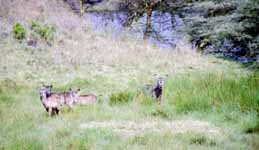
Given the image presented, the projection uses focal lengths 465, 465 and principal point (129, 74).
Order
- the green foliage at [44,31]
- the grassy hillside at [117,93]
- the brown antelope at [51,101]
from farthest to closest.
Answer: the green foliage at [44,31]
the brown antelope at [51,101]
the grassy hillside at [117,93]

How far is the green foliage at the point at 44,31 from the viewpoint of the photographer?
13.3 m

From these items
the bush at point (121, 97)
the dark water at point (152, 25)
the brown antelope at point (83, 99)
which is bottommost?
the bush at point (121, 97)

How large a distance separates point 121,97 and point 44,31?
6.03 metres

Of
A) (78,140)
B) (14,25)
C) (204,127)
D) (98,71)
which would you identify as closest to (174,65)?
(98,71)

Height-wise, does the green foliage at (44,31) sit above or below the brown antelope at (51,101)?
above

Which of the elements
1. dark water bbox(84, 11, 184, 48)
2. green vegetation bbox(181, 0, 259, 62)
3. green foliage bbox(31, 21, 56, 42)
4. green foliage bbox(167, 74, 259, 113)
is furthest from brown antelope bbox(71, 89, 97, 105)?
dark water bbox(84, 11, 184, 48)

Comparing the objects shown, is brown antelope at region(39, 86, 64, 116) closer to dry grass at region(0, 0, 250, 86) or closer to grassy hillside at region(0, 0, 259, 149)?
grassy hillside at region(0, 0, 259, 149)

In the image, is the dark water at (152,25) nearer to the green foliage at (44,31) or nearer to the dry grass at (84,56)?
the dry grass at (84,56)

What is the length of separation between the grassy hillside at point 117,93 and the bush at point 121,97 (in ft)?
0.18

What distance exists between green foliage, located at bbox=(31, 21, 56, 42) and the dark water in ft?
7.90

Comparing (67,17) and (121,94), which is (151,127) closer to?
(121,94)

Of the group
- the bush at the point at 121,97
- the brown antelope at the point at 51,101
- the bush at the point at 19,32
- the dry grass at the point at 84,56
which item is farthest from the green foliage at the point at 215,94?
the bush at the point at 19,32

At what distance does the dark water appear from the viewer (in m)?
16.5

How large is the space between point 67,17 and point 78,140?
11.3 meters
